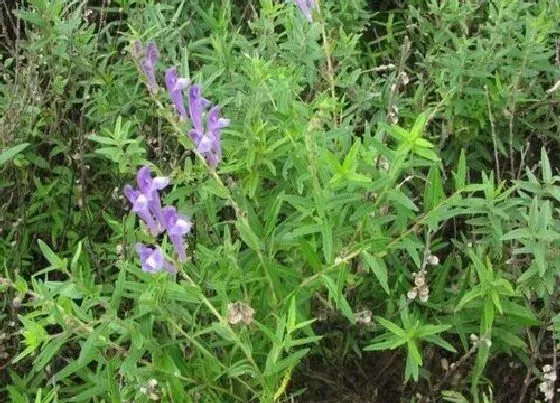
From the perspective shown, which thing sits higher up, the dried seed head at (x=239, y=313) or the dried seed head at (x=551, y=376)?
the dried seed head at (x=239, y=313)

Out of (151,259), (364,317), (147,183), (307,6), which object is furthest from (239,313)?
(307,6)

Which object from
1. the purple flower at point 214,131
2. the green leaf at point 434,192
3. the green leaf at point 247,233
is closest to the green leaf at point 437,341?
the green leaf at point 434,192

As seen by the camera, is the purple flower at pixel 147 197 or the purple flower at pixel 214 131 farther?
the purple flower at pixel 214 131

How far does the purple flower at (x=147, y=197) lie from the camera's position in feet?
5.23

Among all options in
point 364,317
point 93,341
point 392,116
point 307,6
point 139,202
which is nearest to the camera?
point 139,202

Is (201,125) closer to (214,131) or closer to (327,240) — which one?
(214,131)

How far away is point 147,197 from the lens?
1.61m

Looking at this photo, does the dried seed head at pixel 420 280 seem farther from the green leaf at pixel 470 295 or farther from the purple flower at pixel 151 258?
the purple flower at pixel 151 258

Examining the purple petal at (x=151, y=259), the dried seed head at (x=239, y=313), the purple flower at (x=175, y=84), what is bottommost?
the dried seed head at (x=239, y=313)

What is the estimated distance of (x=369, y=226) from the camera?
6.11 ft

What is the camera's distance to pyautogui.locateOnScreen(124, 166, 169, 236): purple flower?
1.59m

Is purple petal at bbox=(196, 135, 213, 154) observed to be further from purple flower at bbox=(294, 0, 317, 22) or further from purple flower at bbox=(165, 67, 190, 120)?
purple flower at bbox=(294, 0, 317, 22)

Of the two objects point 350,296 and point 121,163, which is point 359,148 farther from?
point 121,163

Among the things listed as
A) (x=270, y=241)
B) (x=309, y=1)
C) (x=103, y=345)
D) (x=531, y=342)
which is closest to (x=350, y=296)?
(x=270, y=241)
